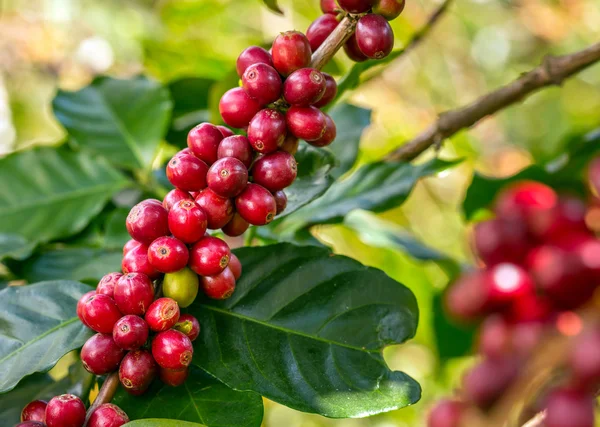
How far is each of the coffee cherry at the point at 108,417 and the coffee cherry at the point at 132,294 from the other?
79 mm

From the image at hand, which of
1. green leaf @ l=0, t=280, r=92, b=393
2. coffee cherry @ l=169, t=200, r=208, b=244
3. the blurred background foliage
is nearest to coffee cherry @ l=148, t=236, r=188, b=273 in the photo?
coffee cherry @ l=169, t=200, r=208, b=244

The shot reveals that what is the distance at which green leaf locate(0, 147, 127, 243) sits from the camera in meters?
0.91

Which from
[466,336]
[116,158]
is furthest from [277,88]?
[466,336]

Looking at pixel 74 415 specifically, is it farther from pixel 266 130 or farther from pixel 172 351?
pixel 266 130

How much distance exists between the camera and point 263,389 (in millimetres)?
552

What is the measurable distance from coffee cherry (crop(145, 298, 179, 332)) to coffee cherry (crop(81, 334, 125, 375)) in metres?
0.04

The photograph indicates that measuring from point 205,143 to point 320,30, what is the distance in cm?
16

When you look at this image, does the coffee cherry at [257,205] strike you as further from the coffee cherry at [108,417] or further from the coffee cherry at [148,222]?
the coffee cherry at [108,417]

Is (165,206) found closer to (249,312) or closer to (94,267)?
(249,312)

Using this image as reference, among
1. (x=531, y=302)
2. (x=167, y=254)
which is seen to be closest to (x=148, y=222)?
(x=167, y=254)

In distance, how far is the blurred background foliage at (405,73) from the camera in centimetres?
140

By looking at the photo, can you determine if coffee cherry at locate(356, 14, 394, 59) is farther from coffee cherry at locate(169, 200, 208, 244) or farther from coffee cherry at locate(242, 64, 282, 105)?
coffee cherry at locate(169, 200, 208, 244)

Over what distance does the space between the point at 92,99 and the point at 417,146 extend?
538 mm

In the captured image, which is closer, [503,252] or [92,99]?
[503,252]
